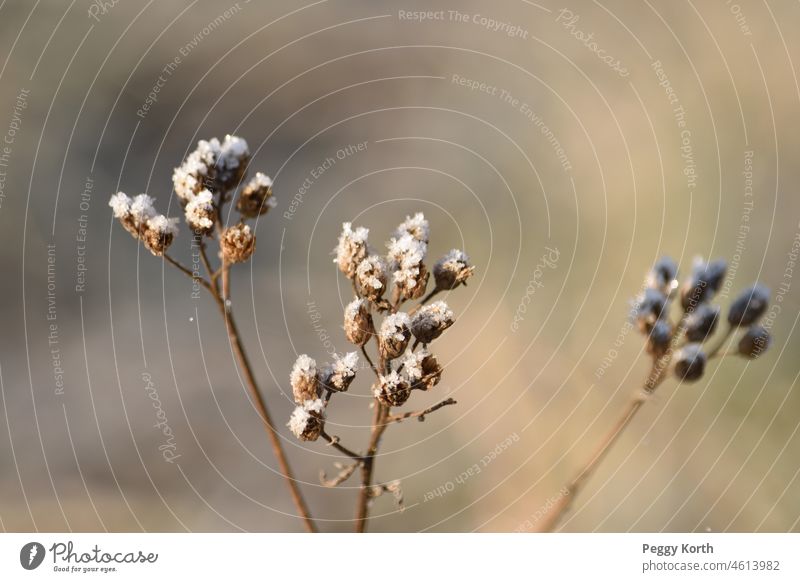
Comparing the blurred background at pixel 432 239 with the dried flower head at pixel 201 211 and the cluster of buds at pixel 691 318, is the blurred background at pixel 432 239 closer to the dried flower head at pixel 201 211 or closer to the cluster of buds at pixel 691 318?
the cluster of buds at pixel 691 318

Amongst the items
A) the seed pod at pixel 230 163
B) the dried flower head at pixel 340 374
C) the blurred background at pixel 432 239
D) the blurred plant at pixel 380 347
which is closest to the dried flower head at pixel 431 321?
the blurred plant at pixel 380 347

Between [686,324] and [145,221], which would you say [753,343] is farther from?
[145,221]

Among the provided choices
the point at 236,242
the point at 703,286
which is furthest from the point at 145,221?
the point at 703,286

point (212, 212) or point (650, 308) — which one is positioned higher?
point (212, 212)
